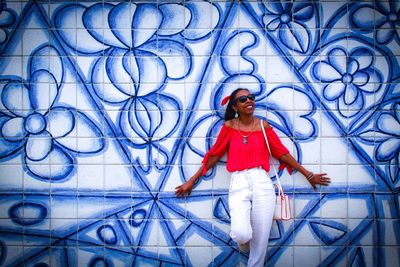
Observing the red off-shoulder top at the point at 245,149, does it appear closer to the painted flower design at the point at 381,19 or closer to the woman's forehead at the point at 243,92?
the woman's forehead at the point at 243,92

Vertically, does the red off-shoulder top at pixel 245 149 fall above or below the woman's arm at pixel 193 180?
above

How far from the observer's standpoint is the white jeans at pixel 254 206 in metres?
3.95

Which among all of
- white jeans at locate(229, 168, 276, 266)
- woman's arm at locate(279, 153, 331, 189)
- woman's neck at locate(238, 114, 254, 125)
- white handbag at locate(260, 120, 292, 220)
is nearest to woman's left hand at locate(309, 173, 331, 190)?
woman's arm at locate(279, 153, 331, 189)

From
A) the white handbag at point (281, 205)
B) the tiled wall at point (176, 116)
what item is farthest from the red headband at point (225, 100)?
the white handbag at point (281, 205)

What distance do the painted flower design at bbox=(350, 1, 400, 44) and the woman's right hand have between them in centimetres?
226

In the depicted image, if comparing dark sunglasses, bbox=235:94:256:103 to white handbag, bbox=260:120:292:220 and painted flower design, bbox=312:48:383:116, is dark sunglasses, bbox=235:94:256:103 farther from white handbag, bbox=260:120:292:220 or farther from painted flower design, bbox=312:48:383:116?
painted flower design, bbox=312:48:383:116

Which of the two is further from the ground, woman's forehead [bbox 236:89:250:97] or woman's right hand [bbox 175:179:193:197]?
woman's forehead [bbox 236:89:250:97]

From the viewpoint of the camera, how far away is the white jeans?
3949 millimetres

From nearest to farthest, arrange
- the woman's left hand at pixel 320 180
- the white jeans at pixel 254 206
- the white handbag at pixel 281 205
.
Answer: the white jeans at pixel 254 206 < the white handbag at pixel 281 205 < the woman's left hand at pixel 320 180

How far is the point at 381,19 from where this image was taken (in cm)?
432

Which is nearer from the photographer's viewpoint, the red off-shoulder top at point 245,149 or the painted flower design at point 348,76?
the red off-shoulder top at point 245,149

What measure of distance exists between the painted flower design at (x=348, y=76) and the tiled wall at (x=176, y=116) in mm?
13

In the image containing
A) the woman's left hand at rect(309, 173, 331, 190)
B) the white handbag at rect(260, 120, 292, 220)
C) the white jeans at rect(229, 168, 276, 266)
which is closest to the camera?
the white jeans at rect(229, 168, 276, 266)

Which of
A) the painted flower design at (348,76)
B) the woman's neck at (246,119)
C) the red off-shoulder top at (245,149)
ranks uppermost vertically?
the painted flower design at (348,76)
